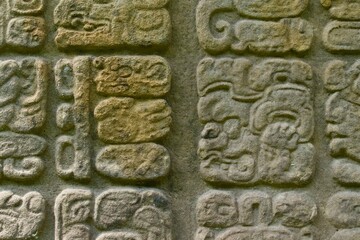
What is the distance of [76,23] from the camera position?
1612 mm

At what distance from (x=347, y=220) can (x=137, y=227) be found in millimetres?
546

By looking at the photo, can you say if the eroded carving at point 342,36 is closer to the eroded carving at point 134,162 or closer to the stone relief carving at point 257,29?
the stone relief carving at point 257,29

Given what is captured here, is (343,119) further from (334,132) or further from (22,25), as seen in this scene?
(22,25)

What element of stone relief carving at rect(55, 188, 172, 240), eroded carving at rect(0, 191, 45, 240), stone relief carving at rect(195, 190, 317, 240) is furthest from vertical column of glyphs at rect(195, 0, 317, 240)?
eroded carving at rect(0, 191, 45, 240)

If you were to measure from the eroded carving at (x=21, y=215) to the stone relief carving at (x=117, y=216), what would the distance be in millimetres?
52

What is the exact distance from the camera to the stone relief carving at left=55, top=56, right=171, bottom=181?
1.58 meters

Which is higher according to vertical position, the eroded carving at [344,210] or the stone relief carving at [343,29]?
the stone relief carving at [343,29]

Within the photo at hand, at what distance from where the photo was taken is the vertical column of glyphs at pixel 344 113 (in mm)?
1581

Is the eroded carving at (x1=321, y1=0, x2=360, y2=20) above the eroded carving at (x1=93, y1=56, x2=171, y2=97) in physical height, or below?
above

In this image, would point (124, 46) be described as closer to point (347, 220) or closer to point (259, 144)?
point (259, 144)

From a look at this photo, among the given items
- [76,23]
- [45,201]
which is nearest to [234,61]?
[76,23]

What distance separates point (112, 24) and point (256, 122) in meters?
0.46

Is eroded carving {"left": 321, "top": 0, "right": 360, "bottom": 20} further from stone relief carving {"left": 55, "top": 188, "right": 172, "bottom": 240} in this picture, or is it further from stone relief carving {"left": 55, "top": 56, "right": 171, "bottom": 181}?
stone relief carving {"left": 55, "top": 188, "right": 172, "bottom": 240}

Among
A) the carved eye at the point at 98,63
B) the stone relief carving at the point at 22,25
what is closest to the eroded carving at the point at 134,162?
the carved eye at the point at 98,63
